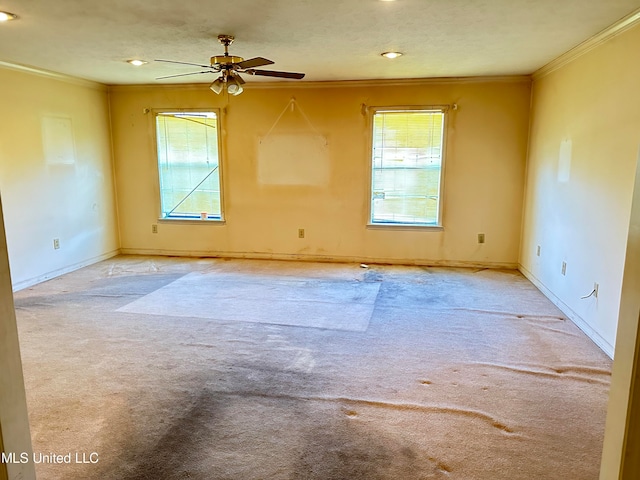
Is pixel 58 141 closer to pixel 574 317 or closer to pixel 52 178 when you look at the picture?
pixel 52 178

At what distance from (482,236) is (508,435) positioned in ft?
11.7

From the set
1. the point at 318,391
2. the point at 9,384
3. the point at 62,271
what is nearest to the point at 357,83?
the point at 318,391

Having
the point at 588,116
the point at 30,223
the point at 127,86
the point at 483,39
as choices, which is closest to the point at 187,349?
the point at 30,223

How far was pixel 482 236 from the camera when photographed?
5.36 meters

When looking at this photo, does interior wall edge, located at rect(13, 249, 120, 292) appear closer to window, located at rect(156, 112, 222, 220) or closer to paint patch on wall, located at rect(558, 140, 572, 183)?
window, located at rect(156, 112, 222, 220)

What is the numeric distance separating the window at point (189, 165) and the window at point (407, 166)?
2.14 m

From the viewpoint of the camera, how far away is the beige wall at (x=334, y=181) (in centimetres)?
516

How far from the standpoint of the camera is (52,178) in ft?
16.2

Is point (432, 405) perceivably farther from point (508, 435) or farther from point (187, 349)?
point (187, 349)

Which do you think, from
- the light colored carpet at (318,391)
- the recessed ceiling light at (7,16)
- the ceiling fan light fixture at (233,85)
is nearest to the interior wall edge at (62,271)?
the light colored carpet at (318,391)

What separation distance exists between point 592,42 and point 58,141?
540 centimetres

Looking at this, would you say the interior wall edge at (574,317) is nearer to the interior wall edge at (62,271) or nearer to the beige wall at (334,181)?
the beige wall at (334,181)

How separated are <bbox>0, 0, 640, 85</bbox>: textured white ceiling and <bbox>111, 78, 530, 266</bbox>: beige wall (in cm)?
68

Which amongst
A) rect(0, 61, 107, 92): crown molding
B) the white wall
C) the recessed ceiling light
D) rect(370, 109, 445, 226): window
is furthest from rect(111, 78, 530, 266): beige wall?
the white wall
